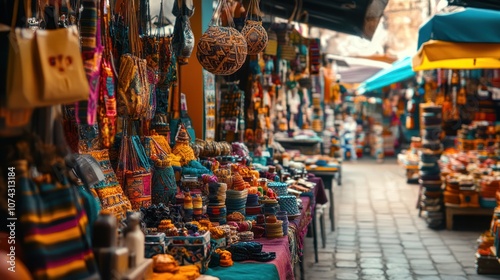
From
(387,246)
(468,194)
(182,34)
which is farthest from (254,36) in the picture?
(468,194)

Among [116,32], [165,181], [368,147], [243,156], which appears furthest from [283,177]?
[368,147]

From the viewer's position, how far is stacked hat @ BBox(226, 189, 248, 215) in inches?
189

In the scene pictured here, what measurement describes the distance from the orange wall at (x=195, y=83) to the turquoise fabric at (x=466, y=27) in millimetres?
2509

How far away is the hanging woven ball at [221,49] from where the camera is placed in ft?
15.8

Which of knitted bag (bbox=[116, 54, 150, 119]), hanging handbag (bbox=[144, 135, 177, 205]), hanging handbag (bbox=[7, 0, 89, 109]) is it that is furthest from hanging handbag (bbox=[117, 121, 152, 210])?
hanging handbag (bbox=[7, 0, 89, 109])

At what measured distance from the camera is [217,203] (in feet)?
14.9

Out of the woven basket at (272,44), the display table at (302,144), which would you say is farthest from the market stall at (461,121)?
the display table at (302,144)

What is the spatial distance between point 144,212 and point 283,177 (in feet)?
10.8

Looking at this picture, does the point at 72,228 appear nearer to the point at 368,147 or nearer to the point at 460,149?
the point at 460,149

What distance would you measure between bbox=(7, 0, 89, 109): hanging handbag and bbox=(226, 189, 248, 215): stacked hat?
94.8 inches

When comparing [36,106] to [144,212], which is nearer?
[36,106]

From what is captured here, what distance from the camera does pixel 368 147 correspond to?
25594mm

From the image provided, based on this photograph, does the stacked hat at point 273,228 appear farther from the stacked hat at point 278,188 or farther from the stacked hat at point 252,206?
the stacked hat at point 278,188

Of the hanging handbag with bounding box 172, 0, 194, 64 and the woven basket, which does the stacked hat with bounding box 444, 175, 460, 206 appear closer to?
the woven basket
